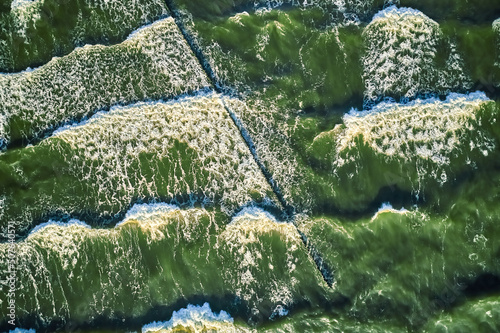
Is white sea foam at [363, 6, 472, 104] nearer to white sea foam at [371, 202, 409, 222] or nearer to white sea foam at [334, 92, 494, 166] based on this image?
white sea foam at [334, 92, 494, 166]

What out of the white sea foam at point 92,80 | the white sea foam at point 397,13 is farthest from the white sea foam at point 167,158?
the white sea foam at point 397,13

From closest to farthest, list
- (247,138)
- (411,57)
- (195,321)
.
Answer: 1. (195,321)
2. (411,57)
3. (247,138)

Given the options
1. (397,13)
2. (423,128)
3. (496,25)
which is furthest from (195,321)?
(496,25)

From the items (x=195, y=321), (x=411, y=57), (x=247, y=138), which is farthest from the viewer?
(x=247, y=138)

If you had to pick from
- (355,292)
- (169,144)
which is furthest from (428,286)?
(169,144)

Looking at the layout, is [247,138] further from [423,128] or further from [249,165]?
[423,128]
